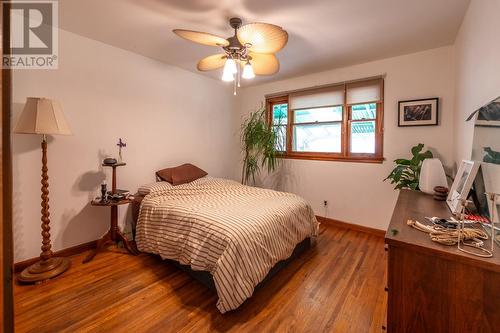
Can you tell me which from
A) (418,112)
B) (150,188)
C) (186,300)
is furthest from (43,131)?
(418,112)

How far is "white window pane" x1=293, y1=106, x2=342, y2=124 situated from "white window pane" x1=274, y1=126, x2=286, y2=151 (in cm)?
28

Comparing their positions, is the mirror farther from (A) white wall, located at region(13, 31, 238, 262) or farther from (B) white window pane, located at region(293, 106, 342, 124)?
(A) white wall, located at region(13, 31, 238, 262)

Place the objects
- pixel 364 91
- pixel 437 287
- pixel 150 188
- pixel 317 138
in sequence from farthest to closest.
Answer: pixel 317 138, pixel 364 91, pixel 150 188, pixel 437 287

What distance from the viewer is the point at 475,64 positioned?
1.67 metres

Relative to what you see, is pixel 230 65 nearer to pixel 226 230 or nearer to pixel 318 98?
pixel 226 230

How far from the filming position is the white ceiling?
187cm

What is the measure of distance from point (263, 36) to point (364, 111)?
217 centimetres

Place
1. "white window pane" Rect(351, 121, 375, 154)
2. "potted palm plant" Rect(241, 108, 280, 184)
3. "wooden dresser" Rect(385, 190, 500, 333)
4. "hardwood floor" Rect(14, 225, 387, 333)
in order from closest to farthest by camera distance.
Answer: "wooden dresser" Rect(385, 190, 500, 333), "hardwood floor" Rect(14, 225, 387, 333), "white window pane" Rect(351, 121, 375, 154), "potted palm plant" Rect(241, 108, 280, 184)

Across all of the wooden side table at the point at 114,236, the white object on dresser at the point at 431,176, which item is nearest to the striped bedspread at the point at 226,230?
the wooden side table at the point at 114,236

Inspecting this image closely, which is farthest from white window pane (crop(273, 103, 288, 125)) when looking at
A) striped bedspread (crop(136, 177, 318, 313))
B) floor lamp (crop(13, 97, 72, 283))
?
floor lamp (crop(13, 97, 72, 283))

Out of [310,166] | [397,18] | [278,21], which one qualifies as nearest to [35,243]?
[278,21]

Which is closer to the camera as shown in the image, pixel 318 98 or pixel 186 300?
pixel 186 300

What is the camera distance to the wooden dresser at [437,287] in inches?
33.7

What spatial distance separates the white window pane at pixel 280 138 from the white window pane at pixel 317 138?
177mm
